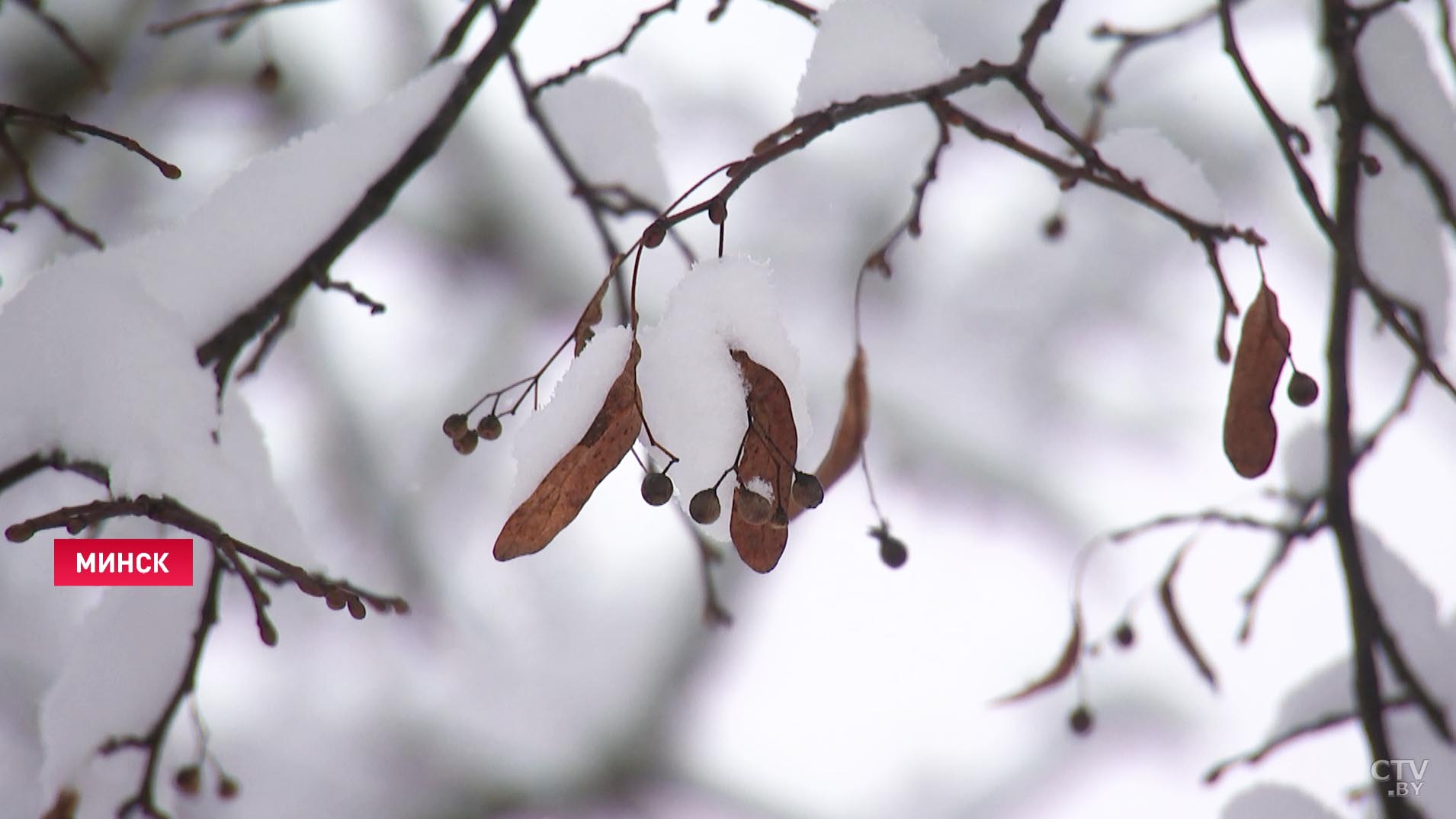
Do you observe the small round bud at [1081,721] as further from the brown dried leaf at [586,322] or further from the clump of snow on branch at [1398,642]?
the brown dried leaf at [586,322]

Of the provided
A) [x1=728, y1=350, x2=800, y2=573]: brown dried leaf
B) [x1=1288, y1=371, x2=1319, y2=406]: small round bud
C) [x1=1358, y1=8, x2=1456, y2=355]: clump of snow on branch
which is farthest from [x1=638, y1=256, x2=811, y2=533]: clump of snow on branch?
[x1=1358, y1=8, x2=1456, y2=355]: clump of snow on branch

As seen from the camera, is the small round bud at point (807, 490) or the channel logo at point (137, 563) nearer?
the small round bud at point (807, 490)

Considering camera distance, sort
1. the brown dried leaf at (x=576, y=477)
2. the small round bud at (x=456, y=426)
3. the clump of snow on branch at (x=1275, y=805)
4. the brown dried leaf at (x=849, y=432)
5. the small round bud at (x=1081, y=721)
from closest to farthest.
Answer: the brown dried leaf at (x=576, y=477) < the small round bud at (x=456, y=426) < the brown dried leaf at (x=849, y=432) < the clump of snow on branch at (x=1275, y=805) < the small round bud at (x=1081, y=721)

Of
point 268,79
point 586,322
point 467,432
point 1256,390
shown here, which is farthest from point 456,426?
point 268,79

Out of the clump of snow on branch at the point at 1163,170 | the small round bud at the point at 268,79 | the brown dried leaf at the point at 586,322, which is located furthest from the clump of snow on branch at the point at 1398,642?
the small round bud at the point at 268,79

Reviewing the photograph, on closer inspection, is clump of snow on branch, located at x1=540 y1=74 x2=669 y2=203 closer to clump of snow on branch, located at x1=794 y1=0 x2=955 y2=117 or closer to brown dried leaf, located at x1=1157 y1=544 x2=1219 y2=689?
clump of snow on branch, located at x1=794 y1=0 x2=955 y2=117

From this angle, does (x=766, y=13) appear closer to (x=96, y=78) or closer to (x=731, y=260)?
(x=96, y=78)
